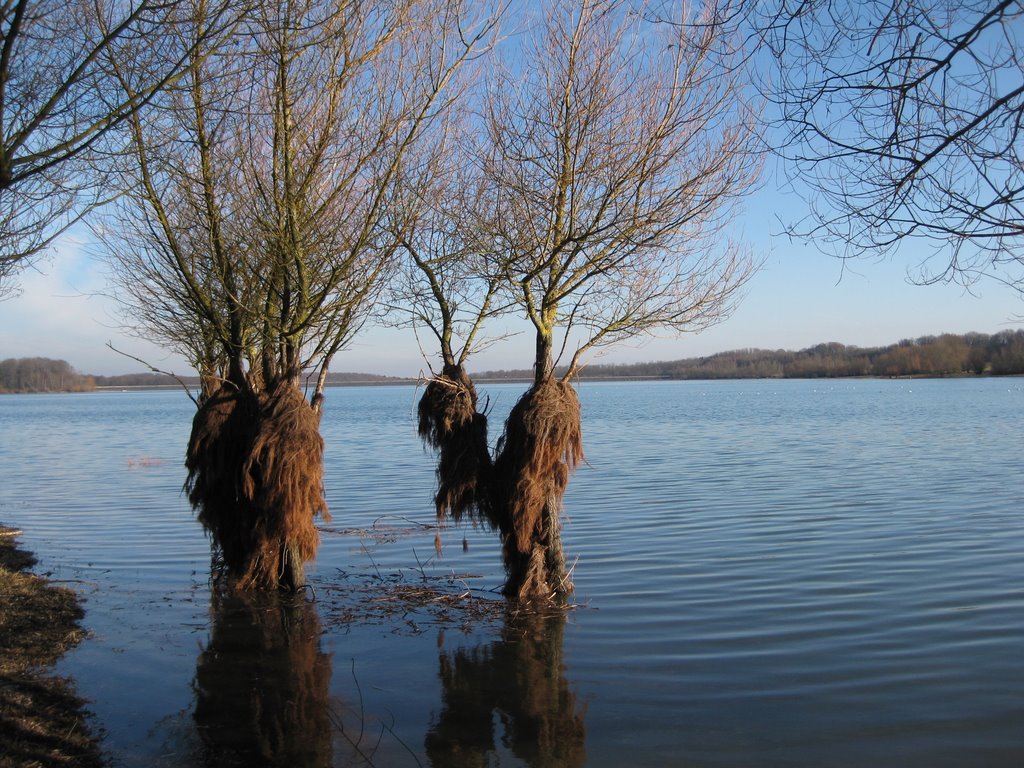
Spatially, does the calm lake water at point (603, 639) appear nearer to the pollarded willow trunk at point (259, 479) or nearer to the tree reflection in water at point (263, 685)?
the tree reflection in water at point (263, 685)

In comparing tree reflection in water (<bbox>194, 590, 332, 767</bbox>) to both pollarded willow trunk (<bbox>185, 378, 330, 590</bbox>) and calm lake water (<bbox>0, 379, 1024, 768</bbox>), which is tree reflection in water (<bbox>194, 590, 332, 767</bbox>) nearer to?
calm lake water (<bbox>0, 379, 1024, 768</bbox>)

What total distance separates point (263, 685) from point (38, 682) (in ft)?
6.33

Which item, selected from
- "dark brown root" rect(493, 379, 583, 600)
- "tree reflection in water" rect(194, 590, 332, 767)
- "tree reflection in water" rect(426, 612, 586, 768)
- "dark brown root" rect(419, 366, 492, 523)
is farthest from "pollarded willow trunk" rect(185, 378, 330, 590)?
"tree reflection in water" rect(426, 612, 586, 768)

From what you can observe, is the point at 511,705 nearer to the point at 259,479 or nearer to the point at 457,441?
the point at 457,441

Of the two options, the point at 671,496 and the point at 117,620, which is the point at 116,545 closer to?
the point at 117,620

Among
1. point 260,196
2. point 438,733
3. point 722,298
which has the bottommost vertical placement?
point 438,733

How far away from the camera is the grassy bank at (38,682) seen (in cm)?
641

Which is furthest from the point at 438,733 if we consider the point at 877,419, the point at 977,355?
the point at 977,355

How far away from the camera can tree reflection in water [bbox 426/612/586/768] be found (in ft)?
23.8

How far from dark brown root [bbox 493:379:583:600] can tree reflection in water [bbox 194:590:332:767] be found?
2.49 metres

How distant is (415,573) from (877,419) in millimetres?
36462

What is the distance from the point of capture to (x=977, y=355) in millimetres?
110938

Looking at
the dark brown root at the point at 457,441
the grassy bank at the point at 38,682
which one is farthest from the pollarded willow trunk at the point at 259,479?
the grassy bank at the point at 38,682

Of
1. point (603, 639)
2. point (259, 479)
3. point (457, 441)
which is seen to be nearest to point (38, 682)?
point (259, 479)
